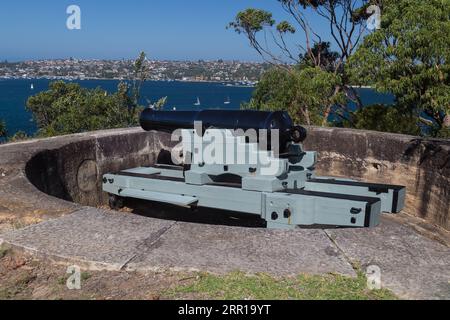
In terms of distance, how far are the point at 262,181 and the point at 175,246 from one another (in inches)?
76.3

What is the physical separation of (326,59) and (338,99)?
6.55 m

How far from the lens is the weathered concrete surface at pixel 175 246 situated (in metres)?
2.30

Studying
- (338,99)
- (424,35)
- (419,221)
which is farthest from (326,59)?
(419,221)

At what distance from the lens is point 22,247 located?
2.50 metres

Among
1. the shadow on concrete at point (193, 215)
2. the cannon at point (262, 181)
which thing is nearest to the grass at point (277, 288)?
the cannon at point (262, 181)

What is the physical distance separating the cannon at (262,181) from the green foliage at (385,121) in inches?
113

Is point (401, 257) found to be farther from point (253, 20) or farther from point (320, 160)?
point (253, 20)

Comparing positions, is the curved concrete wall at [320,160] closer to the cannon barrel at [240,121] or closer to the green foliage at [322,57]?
the cannon barrel at [240,121]

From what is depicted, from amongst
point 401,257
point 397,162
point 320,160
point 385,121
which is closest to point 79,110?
point 385,121

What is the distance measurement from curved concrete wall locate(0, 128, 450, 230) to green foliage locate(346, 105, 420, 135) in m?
1.25

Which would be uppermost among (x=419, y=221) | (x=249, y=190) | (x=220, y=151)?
(x=220, y=151)
